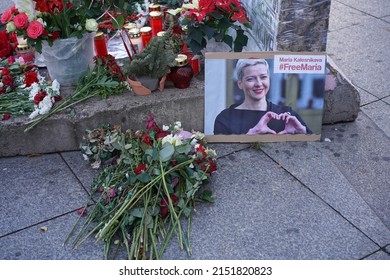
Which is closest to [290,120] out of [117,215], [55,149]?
[117,215]

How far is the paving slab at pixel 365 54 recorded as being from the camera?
4.19 meters

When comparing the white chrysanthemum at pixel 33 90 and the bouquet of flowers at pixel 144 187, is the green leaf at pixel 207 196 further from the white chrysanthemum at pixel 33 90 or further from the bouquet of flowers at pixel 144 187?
the white chrysanthemum at pixel 33 90

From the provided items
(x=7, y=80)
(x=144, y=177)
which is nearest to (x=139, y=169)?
(x=144, y=177)

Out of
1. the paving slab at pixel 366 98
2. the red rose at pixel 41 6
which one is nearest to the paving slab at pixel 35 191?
the red rose at pixel 41 6

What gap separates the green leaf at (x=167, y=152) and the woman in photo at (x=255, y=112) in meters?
0.60

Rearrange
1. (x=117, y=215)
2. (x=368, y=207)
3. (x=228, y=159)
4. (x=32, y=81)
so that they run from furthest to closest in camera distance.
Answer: (x=32, y=81), (x=228, y=159), (x=368, y=207), (x=117, y=215)

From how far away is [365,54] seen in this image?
4672mm

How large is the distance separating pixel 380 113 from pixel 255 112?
115 centimetres

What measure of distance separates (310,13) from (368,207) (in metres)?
1.26

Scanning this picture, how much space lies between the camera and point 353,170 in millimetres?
3113

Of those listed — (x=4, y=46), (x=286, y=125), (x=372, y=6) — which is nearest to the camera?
(x=286, y=125)

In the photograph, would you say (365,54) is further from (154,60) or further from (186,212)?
(186,212)

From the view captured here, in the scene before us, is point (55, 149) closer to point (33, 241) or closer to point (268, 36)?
point (33, 241)

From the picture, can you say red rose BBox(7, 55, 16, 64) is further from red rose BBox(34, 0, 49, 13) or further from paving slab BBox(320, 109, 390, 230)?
paving slab BBox(320, 109, 390, 230)
